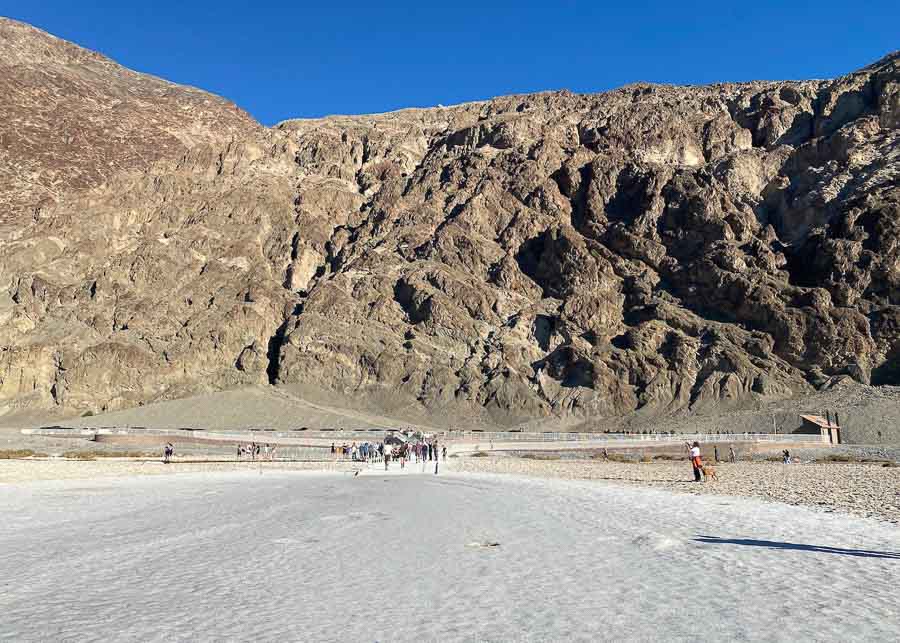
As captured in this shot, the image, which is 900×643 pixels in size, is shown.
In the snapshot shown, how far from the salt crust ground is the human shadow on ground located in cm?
6

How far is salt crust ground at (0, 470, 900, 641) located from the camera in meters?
4.43

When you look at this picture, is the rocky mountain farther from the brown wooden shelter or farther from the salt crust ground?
the salt crust ground

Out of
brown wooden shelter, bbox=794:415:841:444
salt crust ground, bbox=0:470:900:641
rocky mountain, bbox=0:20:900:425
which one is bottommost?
salt crust ground, bbox=0:470:900:641

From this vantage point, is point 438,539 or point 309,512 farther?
point 309,512

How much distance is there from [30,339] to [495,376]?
196 feet

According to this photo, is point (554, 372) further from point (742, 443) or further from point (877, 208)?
point (877, 208)

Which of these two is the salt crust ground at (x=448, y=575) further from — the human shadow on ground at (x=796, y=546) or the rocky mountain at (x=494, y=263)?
the rocky mountain at (x=494, y=263)

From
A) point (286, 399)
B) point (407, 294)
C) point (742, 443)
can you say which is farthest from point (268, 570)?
point (407, 294)

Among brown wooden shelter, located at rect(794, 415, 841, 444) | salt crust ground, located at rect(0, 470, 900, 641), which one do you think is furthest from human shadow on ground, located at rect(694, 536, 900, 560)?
brown wooden shelter, located at rect(794, 415, 841, 444)

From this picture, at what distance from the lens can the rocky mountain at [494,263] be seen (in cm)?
8219

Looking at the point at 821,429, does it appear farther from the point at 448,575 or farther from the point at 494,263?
the point at 448,575

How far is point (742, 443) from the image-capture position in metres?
51.0

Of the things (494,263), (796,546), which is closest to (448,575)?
(796,546)

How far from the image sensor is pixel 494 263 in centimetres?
9731
